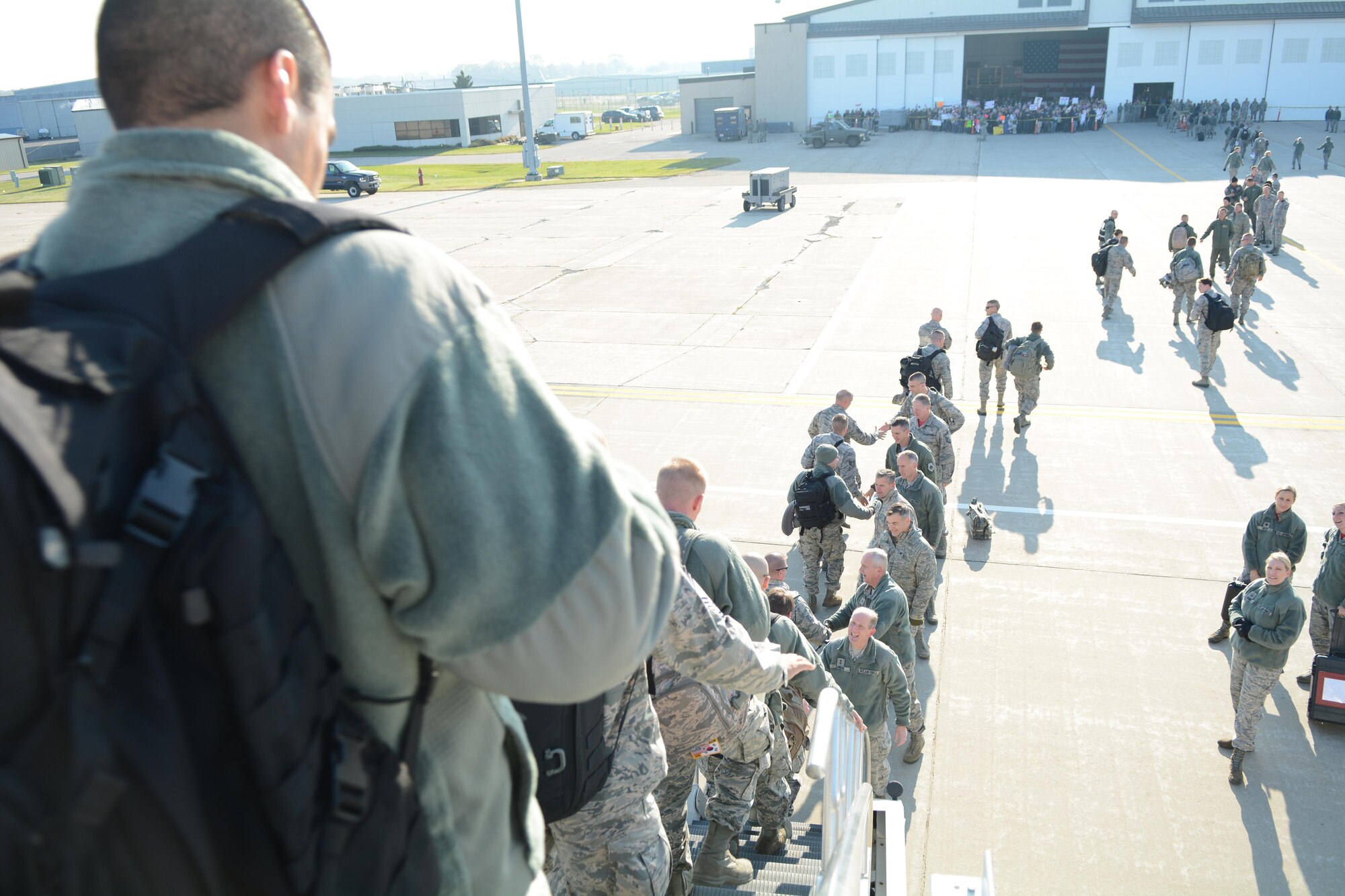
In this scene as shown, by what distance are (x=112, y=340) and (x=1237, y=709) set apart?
800 centimetres

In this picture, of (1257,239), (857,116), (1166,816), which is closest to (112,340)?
(1166,816)

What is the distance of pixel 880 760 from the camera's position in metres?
7.17

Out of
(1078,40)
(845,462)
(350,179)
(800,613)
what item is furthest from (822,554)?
(1078,40)

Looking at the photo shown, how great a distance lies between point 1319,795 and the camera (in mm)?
6887

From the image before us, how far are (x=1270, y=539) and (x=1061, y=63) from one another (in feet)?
234

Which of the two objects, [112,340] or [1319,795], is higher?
[112,340]

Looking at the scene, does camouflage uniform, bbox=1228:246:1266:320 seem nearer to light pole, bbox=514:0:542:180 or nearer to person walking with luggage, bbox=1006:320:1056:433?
person walking with luggage, bbox=1006:320:1056:433

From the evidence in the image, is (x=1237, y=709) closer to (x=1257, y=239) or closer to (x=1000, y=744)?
(x=1000, y=744)

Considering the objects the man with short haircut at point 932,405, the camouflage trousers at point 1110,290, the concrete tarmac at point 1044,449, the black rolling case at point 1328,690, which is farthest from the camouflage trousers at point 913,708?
the camouflage trousers at point 1110,290

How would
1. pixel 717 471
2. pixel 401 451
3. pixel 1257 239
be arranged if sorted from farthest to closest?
pixel 1257 239
pixel 717 471
pixel 401 451

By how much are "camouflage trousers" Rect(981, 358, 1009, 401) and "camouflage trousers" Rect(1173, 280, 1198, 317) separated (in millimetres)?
5294

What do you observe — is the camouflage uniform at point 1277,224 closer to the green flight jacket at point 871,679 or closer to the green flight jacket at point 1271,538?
the green flight jacket at point 1271,538

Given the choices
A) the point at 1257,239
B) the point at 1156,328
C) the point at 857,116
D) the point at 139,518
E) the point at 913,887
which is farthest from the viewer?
the point at 857,116

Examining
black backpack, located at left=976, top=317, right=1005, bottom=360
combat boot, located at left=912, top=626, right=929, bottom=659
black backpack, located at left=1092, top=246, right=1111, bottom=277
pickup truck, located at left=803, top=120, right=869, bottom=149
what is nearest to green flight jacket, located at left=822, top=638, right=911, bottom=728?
combat boot, located at left=912, top=626, right=929, bottom=659
